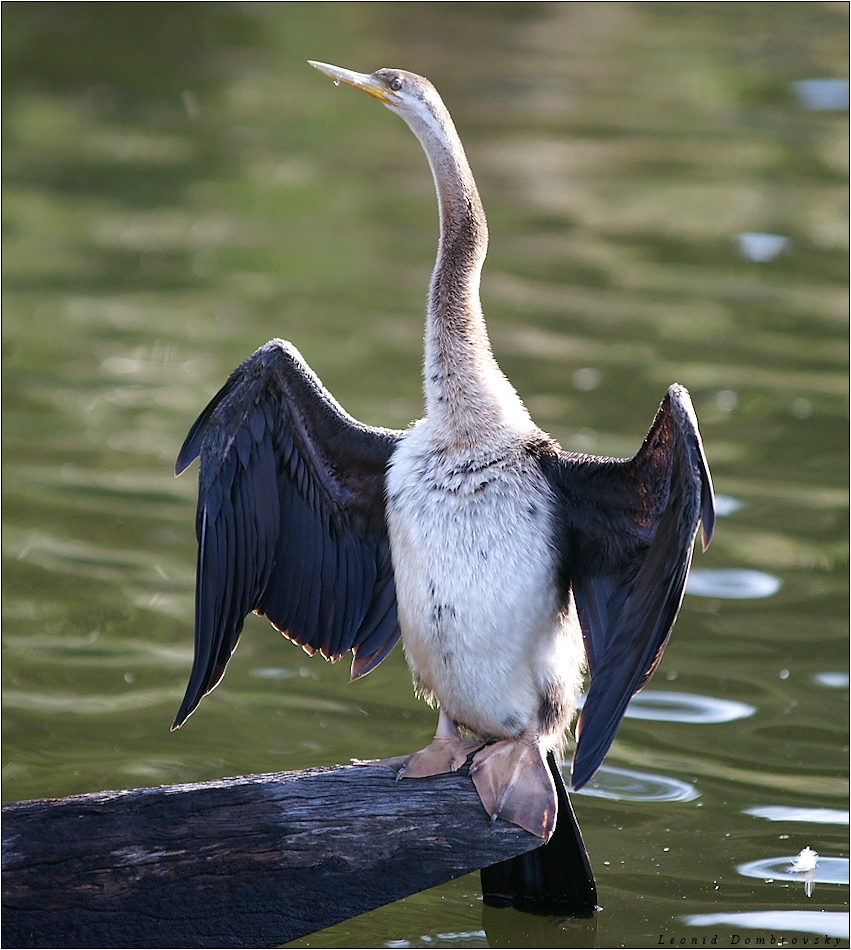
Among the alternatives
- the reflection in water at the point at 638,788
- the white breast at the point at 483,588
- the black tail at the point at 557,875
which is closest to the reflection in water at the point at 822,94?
the reflection in water at the point at 638,788

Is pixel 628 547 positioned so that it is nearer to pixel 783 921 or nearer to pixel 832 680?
pixel 783 921

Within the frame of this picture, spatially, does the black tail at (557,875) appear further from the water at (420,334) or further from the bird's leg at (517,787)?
the bird's leg at (517,787)

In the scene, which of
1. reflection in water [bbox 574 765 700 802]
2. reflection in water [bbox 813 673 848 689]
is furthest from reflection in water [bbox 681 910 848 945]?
reflection in water [bbox 813 673 848 689]

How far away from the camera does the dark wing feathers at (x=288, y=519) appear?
4.30 meters

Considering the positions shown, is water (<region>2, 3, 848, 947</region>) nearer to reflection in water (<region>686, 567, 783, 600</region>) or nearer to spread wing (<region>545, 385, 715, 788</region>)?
reflection in water (<region>686, 567, 783, 600</region>)

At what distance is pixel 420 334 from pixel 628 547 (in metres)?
5.75

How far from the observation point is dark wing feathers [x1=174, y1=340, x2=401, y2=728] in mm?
4301

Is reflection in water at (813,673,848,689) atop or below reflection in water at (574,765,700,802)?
atop

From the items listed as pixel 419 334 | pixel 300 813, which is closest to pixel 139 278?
pixel 419 334

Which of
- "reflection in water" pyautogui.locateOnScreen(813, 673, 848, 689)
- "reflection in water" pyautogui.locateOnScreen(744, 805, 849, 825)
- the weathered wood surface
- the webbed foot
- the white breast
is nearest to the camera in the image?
the weathered wood surface

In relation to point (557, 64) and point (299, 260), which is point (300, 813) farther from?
point (557, 64)

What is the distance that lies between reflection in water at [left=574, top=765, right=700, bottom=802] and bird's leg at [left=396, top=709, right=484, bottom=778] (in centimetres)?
130

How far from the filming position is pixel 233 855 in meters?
3.48

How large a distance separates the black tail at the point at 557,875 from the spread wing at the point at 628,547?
0.49 meters
